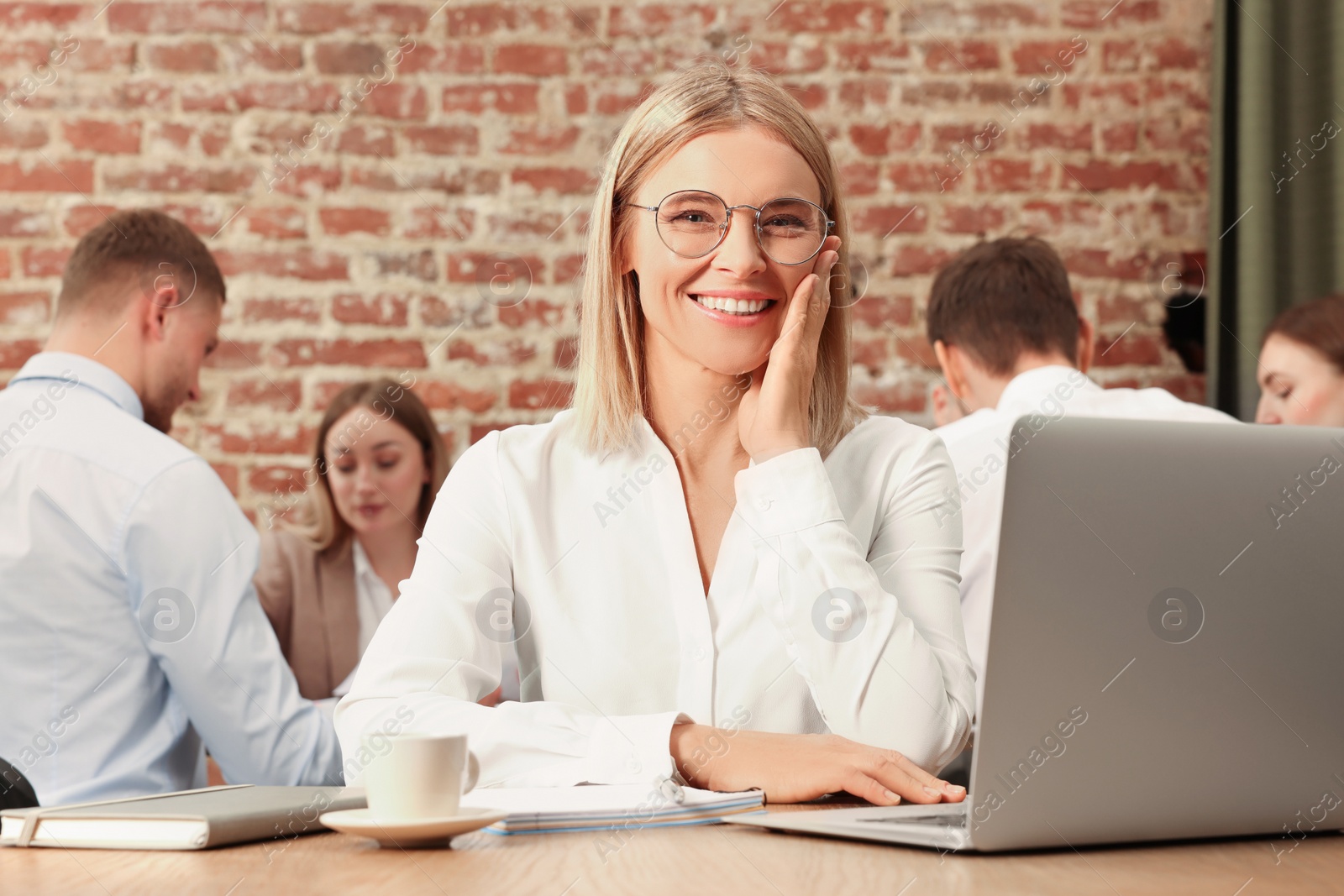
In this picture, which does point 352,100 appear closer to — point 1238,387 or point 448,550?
point 448,550

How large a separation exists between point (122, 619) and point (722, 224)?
122 cm

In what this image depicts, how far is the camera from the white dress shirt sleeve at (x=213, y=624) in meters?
1.89

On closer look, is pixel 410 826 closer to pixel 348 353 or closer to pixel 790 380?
pixel 790 380

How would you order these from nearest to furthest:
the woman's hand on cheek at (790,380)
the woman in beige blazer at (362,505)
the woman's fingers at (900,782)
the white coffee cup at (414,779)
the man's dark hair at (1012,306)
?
the white coffee cup at (414,779)
the woman's fingers at (900,782)
the woman's hand on cheek at (790,380)
the man's dark hair at (1012,306)
the woman in beige blazer at (362,505)

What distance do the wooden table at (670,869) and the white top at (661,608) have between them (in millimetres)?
326

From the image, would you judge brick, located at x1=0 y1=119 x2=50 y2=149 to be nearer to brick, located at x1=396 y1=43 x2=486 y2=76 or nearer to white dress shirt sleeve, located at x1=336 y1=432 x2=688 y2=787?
brick, located at x1=396 y1=43 x2=486 y2=76

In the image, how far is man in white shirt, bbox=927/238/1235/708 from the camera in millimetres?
2230

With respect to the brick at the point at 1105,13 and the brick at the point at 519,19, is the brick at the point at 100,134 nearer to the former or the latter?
the brick at the point at 519,19

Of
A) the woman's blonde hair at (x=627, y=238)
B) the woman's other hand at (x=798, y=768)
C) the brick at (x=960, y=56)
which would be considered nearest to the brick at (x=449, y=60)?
the brick at (x=960, y=56)

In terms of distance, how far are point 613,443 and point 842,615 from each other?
389 millimetres

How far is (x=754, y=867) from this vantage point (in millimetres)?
701

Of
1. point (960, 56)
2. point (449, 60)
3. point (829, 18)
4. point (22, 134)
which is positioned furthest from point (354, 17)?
point (960, 56)

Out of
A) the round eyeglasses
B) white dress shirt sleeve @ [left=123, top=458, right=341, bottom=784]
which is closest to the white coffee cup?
the round eyeglasses

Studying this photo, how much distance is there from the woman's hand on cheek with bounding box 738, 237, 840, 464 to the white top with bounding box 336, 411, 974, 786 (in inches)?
2.0
